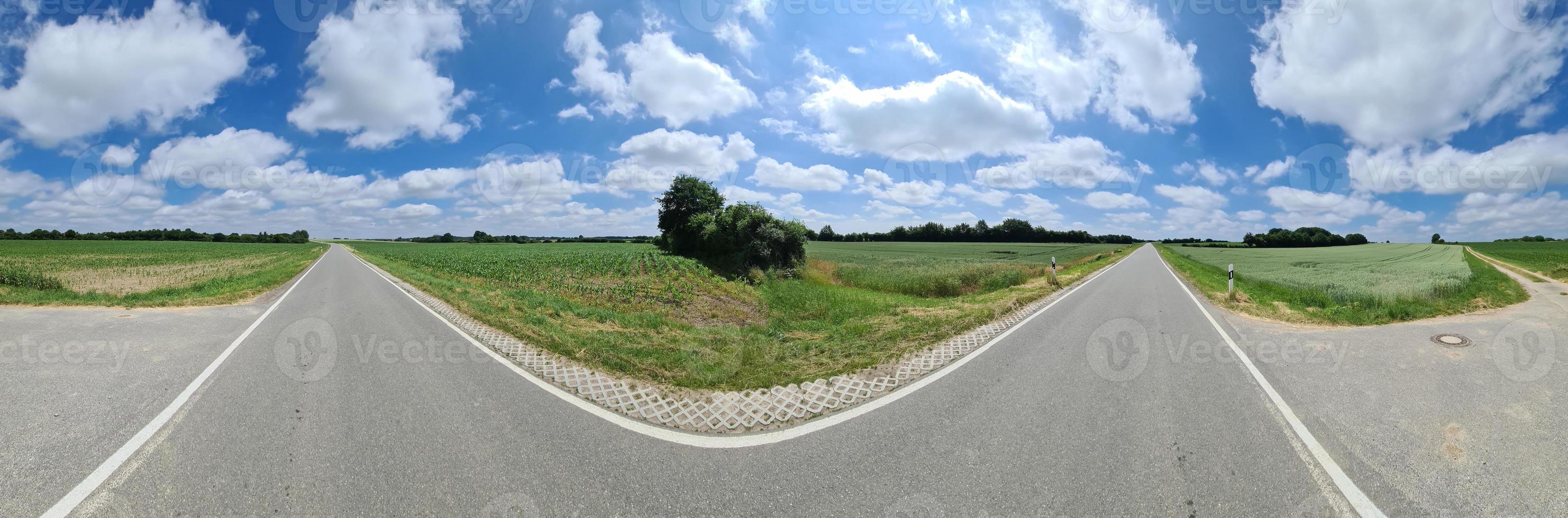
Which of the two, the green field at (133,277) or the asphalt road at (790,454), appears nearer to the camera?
the asphalt road at (790,454)

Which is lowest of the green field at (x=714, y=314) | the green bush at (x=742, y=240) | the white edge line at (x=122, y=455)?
the white edge line at (x=122, y=455)

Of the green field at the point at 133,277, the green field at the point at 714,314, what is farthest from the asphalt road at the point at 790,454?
the green field at the point at 133,277

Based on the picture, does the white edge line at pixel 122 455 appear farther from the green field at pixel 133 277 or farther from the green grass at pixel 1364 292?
the green grass at pixel 1364 292

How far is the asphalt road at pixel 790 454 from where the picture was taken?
10.3ft

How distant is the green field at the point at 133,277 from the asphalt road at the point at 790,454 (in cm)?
1054

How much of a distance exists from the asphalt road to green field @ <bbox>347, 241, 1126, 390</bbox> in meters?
1.26

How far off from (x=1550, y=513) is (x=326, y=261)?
50.0 meters

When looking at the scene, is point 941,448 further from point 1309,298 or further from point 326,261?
point 326,261

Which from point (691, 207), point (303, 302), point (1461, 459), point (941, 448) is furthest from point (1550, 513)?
point (691, 207)

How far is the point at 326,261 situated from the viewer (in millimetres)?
36219

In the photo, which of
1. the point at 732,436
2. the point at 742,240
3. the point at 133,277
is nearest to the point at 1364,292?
the point at 732,436

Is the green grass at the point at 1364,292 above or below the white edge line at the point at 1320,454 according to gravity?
above

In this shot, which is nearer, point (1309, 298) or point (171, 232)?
point (1309, 298)

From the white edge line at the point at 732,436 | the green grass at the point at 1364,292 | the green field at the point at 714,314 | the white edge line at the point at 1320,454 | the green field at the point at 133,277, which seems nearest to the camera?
the white edge line at the point at 1320,454
